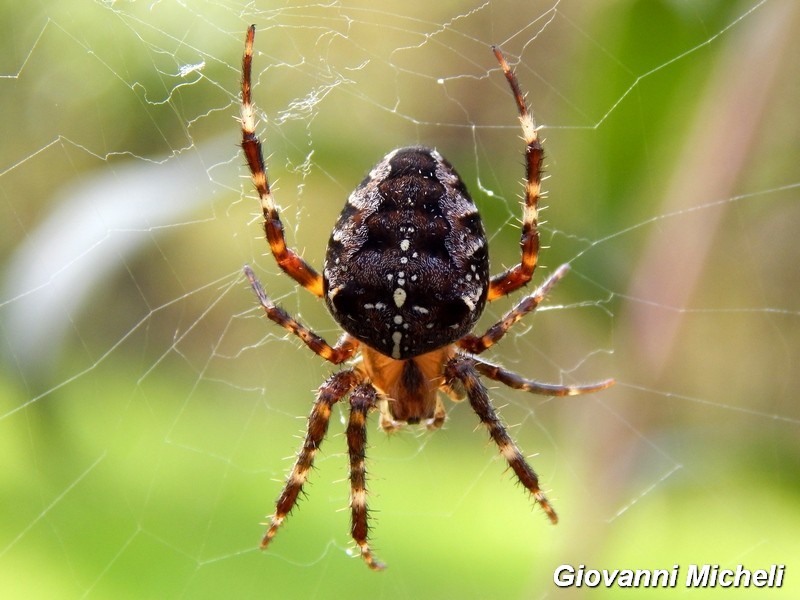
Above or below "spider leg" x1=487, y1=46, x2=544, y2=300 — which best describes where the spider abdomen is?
below

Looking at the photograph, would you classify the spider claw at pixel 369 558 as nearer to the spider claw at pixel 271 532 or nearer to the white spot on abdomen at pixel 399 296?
the spider claw at pixel 271 532

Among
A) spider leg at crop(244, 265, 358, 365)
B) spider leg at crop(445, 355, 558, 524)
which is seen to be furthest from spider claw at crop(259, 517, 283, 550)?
spider leg at crop(445, 355, 558, 524)

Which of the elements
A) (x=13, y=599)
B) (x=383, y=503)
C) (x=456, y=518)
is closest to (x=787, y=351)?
(x=456, y=518)

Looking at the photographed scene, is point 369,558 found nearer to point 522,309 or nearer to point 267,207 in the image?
point 522,309

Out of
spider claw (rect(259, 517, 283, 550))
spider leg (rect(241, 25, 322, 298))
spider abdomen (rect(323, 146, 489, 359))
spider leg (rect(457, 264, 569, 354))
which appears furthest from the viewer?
spider claw (rect(259, 517, 283, 550))

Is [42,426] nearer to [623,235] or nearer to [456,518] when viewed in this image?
[623,235]

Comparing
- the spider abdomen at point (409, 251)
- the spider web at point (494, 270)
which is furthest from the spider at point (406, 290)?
the spider web at point (494, 270)

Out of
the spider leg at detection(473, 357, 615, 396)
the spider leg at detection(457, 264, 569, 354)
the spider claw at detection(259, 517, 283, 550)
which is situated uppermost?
the spider leg at detection(457, 264, 569, 354)

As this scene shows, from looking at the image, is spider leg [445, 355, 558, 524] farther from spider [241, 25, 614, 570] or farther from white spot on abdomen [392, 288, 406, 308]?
white spot on abdomen [392, 288, 406, 308]
